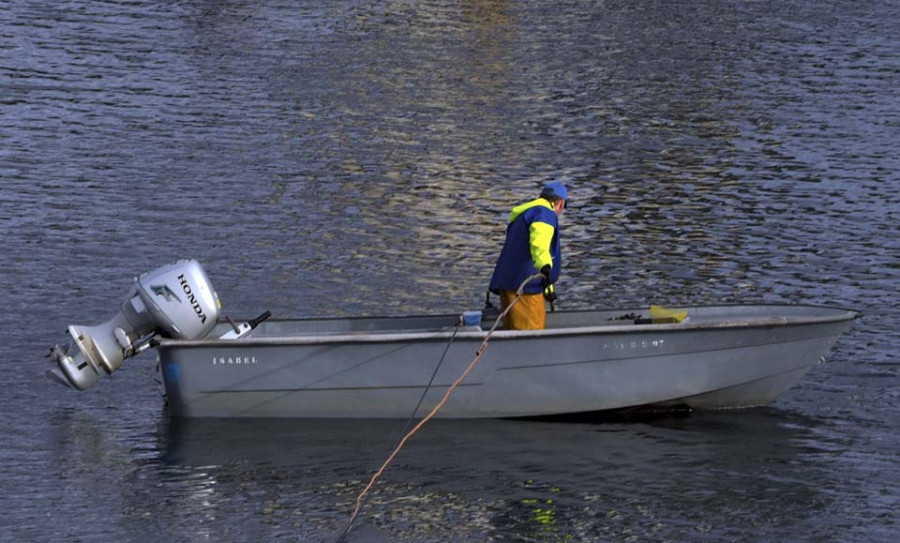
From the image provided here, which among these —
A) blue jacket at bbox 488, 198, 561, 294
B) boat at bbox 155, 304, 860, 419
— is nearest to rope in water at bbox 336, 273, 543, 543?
boat at bbox 155, 304, 860, 419

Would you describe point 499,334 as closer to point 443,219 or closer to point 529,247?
point 529,247

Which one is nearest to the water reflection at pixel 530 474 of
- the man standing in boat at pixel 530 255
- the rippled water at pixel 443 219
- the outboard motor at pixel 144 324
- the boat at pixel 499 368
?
the rippled water at pixel 443 219

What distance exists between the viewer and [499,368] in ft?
53.4

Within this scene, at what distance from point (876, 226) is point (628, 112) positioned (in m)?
8.93

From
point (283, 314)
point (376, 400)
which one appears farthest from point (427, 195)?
point (376, 400)

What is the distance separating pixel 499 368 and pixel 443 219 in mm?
9080

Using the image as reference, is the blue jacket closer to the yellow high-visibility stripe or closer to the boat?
the yellow high-visibility stripe

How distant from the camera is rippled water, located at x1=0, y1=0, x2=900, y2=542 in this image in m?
14.9

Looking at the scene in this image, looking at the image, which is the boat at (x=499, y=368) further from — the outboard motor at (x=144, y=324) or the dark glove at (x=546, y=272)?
the dark glove at (x=546, y=272)

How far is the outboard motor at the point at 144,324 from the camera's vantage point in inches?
634

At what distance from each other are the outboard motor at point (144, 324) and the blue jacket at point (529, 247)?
2.84 meters

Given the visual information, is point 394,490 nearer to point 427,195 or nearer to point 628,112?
point 427,195

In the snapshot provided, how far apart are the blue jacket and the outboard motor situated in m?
2.84

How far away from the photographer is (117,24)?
42.2 metres
